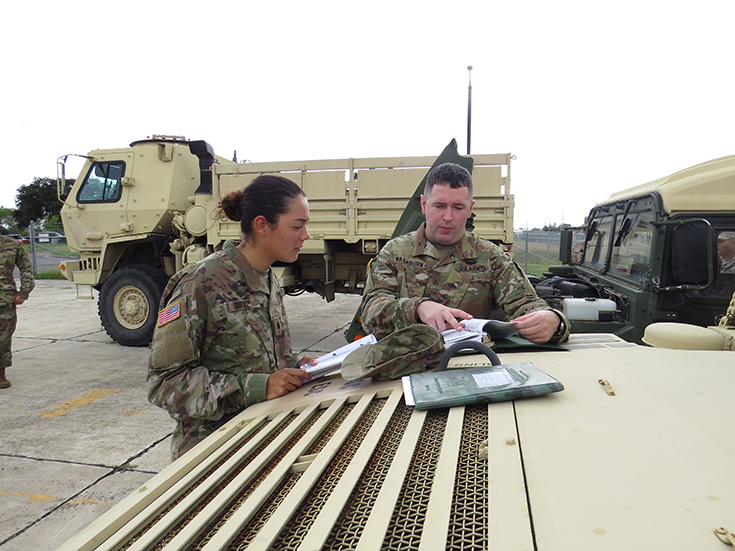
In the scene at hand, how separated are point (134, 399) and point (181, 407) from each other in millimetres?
3129

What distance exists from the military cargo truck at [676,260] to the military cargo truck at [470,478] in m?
2.41

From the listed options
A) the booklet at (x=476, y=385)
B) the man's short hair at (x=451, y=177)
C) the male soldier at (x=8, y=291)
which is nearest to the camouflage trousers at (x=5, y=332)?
the male soldier at (x=8, y=291)

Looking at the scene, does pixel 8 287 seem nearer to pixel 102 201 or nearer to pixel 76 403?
pixel 76 403

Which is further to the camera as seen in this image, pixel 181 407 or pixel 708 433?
pixel 181 407

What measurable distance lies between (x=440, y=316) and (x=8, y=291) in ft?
15.1

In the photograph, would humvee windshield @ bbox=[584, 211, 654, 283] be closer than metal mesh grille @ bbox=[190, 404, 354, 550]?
No

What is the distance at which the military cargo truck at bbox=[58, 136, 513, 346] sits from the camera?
5.66 meters

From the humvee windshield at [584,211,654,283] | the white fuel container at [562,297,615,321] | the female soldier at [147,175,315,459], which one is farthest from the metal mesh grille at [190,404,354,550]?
the humvee windshield at [584,211,654,283]

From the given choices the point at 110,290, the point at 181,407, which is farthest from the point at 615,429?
the point at 110,290

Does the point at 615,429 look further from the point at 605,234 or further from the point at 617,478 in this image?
the point at 605,234

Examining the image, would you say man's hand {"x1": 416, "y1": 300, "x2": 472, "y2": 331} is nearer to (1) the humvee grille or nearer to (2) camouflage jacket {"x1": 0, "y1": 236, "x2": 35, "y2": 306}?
(1) the humvee grille

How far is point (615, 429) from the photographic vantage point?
86cm

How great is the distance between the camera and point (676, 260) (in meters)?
3.26

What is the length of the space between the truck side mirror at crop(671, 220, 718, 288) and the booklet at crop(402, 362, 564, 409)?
2577 millimetres
